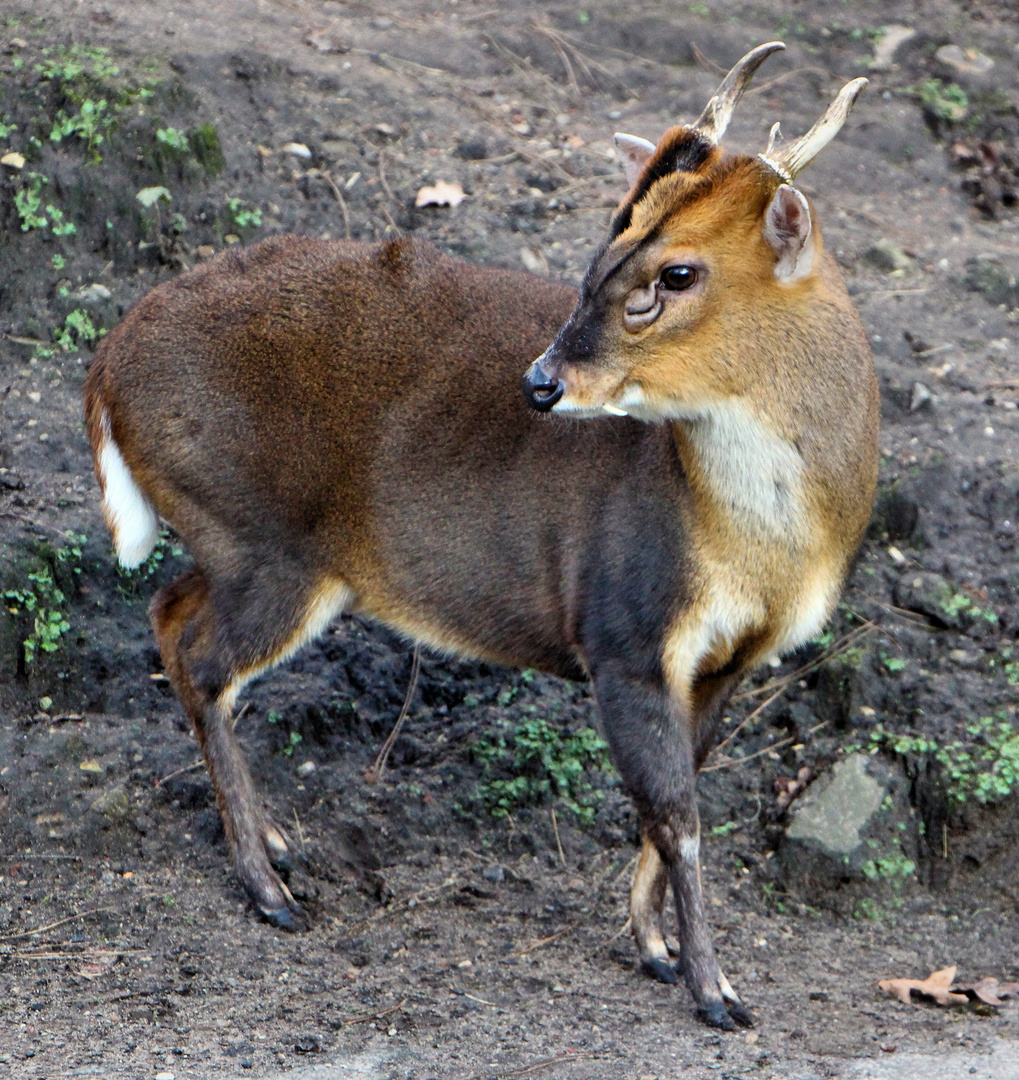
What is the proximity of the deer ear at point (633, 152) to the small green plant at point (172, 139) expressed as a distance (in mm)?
2996

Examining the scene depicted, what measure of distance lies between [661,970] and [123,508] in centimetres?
233

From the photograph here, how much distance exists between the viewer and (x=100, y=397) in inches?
189

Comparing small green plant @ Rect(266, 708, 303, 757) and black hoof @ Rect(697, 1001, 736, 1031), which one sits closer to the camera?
black hoof @ Rect(697, 1001, 736, 1031)

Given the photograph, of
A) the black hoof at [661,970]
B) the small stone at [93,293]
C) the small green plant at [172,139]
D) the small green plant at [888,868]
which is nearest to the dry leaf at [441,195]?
the small green plant at [172,139]

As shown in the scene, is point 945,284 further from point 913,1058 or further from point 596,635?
point 913,1058

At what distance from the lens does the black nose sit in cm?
363

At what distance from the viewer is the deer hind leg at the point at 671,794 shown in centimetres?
409

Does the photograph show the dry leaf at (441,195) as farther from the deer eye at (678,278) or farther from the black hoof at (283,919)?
the black hoof at (283,919)

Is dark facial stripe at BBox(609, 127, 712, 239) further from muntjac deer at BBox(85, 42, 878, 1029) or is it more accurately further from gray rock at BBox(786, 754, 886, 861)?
gray rock at BBox(786, 754, 886, 861)

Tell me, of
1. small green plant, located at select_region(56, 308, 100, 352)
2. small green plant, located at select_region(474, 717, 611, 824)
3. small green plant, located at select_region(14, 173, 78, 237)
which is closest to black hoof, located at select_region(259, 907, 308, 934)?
small green plant, located at select_region(474, 717, 611, 824)

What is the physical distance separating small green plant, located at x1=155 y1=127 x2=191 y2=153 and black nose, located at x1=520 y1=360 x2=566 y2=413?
3542 millimetres

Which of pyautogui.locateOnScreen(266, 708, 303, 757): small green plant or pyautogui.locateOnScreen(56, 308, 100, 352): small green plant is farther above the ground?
pyautogui.locateOnScreen(56, 308, 100, 352): small green plant

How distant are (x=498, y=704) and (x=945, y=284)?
3.24 meters

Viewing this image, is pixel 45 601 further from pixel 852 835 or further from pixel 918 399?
pixel 918 399
